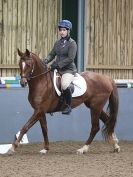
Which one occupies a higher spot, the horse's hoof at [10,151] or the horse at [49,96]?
the horse at [49,96]

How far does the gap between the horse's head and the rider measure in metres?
0.64

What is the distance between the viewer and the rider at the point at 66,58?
10875 mm

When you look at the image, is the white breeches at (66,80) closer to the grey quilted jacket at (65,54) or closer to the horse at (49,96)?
the grey quilted jacket at (65,54)

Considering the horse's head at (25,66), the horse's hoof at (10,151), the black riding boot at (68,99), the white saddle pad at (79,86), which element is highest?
the horse's head at (25,66)

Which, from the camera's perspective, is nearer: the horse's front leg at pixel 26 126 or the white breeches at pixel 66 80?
the horse's front leg at pixel 26 126

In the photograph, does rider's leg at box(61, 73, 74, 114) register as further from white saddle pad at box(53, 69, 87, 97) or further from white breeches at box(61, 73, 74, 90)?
white saddle pad at box(53, 69, 87, 97)

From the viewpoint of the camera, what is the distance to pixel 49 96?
430 inches

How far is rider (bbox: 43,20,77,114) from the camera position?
35.7 ft

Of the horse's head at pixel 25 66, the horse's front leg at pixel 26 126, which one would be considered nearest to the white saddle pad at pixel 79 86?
the horse's front leg at pixel 26 126

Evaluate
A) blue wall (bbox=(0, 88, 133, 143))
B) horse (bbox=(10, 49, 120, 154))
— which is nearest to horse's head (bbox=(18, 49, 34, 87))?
horse (bbox=(10, 49, 120, 154))

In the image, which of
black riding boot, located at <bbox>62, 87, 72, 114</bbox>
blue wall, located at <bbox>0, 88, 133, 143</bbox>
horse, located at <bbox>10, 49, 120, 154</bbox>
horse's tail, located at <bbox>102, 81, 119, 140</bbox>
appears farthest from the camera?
blue wall, located at <bbox>0, 88, 133, 143</bbox>

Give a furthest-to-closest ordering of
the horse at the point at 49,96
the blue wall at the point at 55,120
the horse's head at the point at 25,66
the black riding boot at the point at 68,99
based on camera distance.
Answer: the blue wall at the point at 55,120 → the black riding boot at the point at 68,99 → the horse at the point at 49,96 → the horse's head at the point at 25,66

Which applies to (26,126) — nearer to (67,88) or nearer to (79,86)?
(67,88)

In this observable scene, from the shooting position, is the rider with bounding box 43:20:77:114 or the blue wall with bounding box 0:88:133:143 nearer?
the rider with bounding box 43:20:77:114
